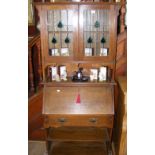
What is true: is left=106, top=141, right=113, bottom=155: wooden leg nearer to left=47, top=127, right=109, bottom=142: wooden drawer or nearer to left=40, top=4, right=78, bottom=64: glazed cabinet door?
left=47, top=127, right=109, bottom=142: wooden drawer

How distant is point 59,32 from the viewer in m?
2.43

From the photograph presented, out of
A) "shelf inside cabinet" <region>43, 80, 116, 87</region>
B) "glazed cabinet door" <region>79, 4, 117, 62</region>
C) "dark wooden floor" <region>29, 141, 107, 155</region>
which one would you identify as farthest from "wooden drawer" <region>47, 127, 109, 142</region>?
"glazed cabinet door" <region>79, 4, 117, 62</region>

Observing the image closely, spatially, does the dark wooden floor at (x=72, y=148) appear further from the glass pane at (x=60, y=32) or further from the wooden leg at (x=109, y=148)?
the glass pane at (x=60, y=32)

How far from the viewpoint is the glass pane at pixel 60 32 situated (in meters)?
2.37

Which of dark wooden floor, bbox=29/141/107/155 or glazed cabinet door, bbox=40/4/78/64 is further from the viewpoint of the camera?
dark wooden floor, bbox=29/141/107/155

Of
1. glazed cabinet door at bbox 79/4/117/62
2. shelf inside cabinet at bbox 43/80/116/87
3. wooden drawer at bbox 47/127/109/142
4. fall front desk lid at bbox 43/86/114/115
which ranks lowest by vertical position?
wooden drawer at bbox 47/127/109/142

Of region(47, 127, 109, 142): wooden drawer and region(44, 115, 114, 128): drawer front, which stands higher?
region(44, 115, 114, 128): drawer front

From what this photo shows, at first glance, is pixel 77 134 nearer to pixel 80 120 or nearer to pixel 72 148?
pixel 72 148

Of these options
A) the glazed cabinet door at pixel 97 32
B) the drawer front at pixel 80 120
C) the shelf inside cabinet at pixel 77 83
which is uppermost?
the glazed cabinet door at pixel 97 32

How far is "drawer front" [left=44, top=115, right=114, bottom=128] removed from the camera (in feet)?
7.93

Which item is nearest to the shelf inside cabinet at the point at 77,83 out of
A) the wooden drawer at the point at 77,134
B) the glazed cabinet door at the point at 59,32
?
the glazed cabinet door at the point at 59,32
